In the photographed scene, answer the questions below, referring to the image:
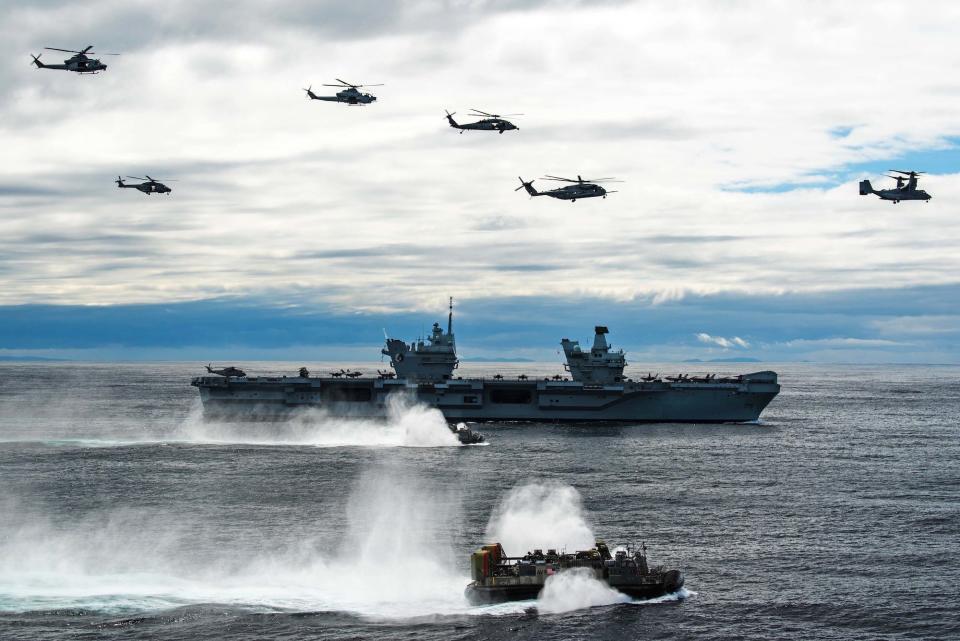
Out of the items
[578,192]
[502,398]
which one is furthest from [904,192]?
[502,398]

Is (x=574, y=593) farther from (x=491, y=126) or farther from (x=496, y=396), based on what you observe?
(x=496, y=396)

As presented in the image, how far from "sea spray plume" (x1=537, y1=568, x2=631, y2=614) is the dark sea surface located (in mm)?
136

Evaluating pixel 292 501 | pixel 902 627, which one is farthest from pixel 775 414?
pixel 902 627

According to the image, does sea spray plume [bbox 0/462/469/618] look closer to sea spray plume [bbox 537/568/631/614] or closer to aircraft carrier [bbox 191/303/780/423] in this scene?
sea spray plume [bbox 537/568/631/614]

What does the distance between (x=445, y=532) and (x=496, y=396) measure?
50.8 metres

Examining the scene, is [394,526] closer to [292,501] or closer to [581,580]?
[292,501]

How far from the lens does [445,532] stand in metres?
41.1

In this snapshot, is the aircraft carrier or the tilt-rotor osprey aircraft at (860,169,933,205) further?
the aircraft carrier

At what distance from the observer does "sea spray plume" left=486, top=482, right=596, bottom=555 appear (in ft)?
117

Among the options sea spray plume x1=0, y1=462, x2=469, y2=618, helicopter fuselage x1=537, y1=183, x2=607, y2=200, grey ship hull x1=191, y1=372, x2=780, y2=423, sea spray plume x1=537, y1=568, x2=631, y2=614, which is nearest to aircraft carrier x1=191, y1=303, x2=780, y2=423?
grey ship hull x1=191, y1=372, x2=780, y2=423

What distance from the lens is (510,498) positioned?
158ft

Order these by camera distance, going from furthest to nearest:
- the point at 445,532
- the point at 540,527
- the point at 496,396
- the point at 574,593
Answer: the point at 496,396 → the point at 445,532 → the point at 540,527 → the point at 574,593

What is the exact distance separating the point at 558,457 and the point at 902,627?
37.0 metres

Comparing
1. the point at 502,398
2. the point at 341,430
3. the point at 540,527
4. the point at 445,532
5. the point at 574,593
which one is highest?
the point at 502,398
